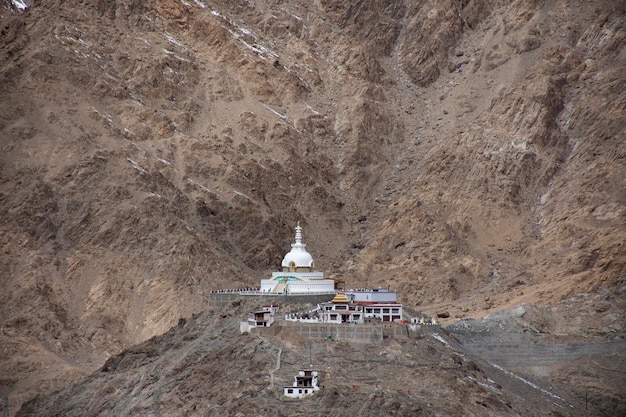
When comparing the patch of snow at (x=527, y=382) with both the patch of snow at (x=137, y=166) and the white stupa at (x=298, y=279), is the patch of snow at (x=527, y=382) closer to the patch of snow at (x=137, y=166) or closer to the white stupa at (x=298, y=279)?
the white stupa at (x=298, y=279)

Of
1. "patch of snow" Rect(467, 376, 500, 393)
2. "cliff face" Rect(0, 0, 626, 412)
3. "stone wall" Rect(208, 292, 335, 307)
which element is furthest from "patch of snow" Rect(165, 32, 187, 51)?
"patch of snow" Rect(467, 376, 500, 393)

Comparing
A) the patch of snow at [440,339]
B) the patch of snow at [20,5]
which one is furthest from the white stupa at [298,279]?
the patch of snow at [20,5]

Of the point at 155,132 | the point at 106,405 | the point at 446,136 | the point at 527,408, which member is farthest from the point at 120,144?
the point at 527,408

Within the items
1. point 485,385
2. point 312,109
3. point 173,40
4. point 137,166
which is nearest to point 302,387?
point 485,385

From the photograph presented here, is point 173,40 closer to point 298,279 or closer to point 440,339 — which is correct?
point 298,279

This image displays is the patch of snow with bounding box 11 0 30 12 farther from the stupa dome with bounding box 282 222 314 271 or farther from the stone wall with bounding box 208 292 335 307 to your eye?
the stone wall with bounding box 208 292 335 307

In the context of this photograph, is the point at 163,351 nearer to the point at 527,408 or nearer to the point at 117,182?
the point at 527,408
